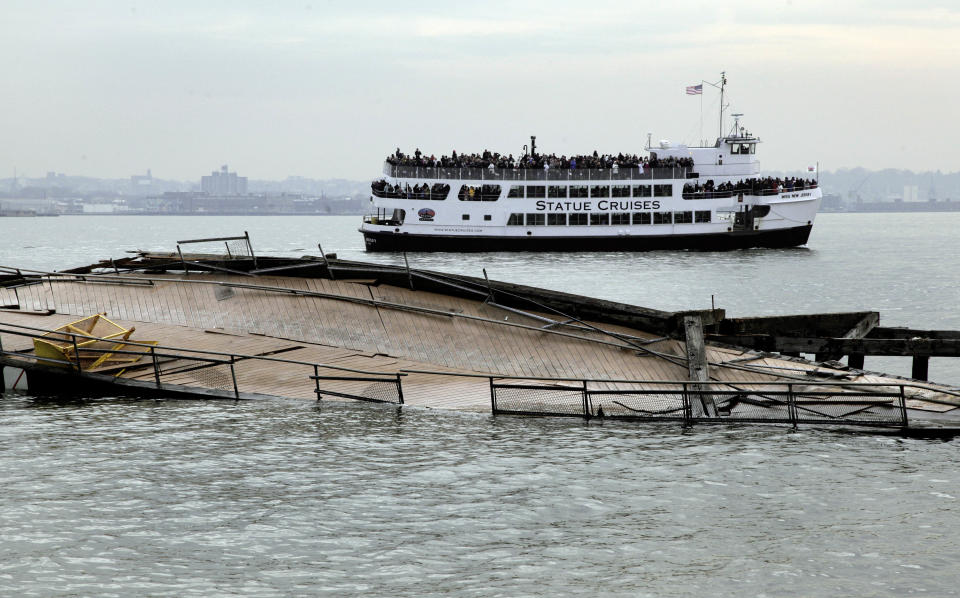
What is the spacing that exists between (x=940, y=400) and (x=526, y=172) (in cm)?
6776

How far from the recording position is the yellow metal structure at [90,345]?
23.0m

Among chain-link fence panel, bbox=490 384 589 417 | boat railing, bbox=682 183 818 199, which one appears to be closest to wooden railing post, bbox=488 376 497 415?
chain-link fence panel, bbox=490 384 589 417

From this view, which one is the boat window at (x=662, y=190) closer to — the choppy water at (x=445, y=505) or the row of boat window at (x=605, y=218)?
the row of boat window at (x=605, y=218)

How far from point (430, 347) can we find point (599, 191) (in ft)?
216

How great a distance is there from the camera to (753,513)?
16688 mm

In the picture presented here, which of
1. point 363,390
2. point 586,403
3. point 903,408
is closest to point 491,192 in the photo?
point 363,390

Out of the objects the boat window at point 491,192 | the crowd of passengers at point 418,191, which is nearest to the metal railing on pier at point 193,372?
the crowd of passengers at point 418,191

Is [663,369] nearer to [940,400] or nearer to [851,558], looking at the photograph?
[940,400]

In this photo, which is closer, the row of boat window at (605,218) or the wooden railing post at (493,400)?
the wooden railing post at (493,400)

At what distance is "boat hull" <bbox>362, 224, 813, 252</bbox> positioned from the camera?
8819 cm

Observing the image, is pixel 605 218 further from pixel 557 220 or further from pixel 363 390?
pixel 363 390

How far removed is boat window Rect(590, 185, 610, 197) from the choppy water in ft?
223

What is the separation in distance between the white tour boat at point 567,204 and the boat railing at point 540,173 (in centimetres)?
9

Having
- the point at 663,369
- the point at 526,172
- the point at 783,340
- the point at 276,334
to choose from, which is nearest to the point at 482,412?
the point at 663,369
